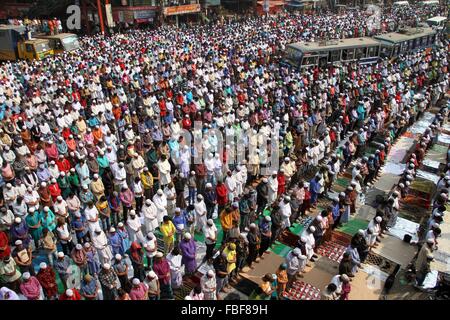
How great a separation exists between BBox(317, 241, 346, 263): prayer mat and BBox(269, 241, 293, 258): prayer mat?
712 mm

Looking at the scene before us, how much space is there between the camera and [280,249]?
8.80 metres

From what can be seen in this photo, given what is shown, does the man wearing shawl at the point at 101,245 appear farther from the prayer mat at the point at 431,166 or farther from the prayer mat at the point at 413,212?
the prayer mat at the point at 431,166

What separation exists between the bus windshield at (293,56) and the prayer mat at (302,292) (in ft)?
45.4

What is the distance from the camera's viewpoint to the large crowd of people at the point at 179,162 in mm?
7137

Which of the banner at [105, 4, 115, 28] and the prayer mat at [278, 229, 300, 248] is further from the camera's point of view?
the banner at [105, 4, 115, 28]

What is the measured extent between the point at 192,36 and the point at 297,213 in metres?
21.3

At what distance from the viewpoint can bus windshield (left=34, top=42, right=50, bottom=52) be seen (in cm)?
2284

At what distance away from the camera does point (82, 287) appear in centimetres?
638

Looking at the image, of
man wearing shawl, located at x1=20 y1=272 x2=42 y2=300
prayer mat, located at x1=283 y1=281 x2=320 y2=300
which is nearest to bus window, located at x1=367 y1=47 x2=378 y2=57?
prayer mat, located at x1=283 y1=281 x2=320 y2=300

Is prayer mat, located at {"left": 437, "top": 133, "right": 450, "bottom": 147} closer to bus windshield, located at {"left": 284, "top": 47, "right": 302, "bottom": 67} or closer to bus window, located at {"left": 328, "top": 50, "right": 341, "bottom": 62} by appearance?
bus window, located at {"left": 328, "top": 50, "right": 341, "bottom": 62}

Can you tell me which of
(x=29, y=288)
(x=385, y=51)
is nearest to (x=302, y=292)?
(x=29, y=288)

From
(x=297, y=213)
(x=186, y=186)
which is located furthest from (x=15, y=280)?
(x=297, y=213)

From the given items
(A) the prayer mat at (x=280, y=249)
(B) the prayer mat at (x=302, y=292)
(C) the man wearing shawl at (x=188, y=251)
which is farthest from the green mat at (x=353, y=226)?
(C) the man wearing shawl at (x=188, y=251)
